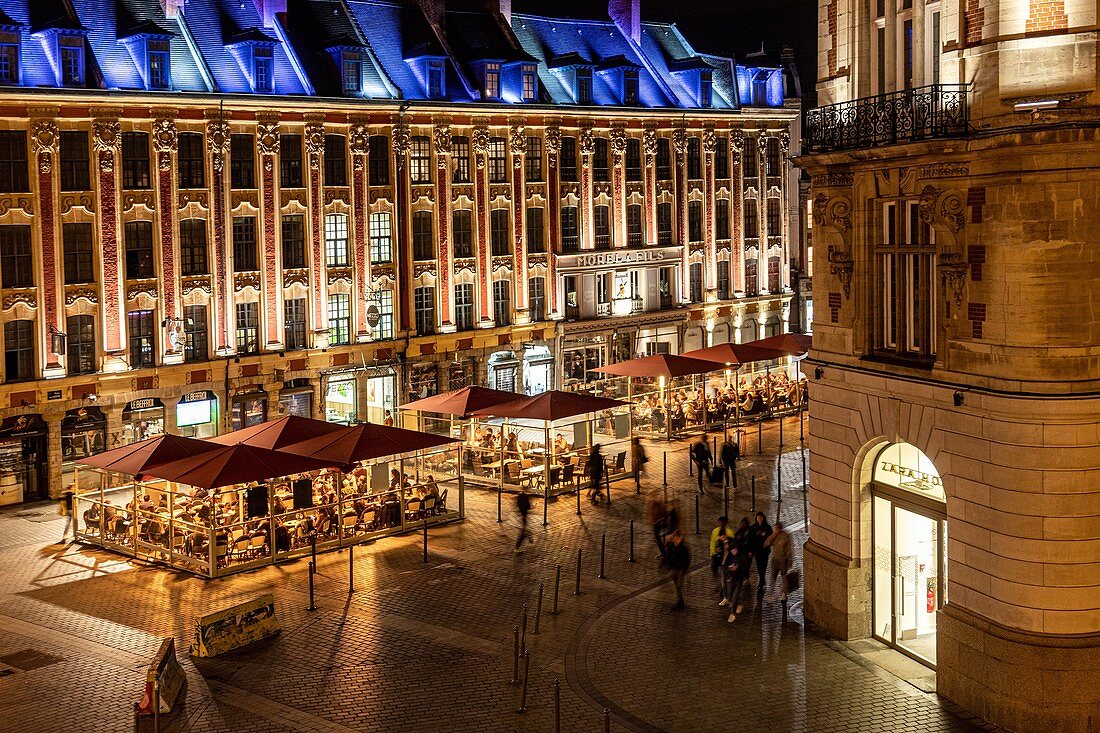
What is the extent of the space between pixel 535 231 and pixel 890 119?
117 feet

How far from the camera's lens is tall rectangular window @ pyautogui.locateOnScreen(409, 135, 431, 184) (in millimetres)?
53750

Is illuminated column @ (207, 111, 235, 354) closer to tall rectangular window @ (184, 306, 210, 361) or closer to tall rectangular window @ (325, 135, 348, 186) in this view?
tall rectangular window @ (184, 306, 210, 361)

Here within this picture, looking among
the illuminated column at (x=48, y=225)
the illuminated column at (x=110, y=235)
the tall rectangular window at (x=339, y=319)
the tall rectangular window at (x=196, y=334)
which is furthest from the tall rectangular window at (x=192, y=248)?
the tall rectangular window at (x=339, y=319)

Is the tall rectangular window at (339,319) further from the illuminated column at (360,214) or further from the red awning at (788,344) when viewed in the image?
the red awning at (788,344)

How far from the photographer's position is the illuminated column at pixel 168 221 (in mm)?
45969

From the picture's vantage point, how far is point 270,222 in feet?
162

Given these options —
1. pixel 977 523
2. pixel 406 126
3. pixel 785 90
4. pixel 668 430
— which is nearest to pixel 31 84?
pixel 406 126

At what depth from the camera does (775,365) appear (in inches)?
2511

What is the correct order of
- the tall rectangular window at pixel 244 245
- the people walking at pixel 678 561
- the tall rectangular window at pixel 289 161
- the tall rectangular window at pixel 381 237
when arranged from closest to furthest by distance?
1. the people walking at pixel 678 561
2. the tall rectangular window at pixel 244 245
3. the tall rectangular window at pixel 289 161
4. the tall rectangular window at pixel 381 237

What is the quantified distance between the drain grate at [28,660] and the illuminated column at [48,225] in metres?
18.9

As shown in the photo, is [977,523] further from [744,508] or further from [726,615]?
[744,508]

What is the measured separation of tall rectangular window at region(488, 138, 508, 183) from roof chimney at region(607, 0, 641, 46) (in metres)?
13.1

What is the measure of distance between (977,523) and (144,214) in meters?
33.0

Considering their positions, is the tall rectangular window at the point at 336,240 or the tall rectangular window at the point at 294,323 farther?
the tall rectangular window at the point at 336,240
